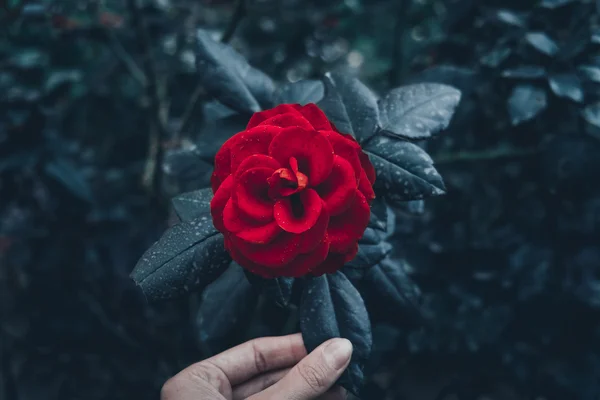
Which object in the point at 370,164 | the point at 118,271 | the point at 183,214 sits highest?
the point at 370,164

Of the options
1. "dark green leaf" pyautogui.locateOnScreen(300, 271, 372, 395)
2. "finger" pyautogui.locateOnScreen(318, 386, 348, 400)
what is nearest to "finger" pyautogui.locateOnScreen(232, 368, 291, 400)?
"finger" pyautogui.locateOnScreen(318, 386, 348, 400)

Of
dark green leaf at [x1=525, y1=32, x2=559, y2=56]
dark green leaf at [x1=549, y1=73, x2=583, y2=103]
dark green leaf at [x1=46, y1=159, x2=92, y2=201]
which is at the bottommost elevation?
dark green leaf at [x1=46, y1=159, x2=92, y2=201]

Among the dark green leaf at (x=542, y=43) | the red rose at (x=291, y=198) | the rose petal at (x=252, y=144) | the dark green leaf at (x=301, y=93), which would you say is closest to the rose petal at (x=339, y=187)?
the red rose at (x=291, y=198)

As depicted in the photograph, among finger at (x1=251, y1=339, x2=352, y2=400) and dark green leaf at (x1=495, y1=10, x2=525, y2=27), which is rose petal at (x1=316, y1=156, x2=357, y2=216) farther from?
dark green leaf at (x1=495, y1=10, x2=525, y2=27)

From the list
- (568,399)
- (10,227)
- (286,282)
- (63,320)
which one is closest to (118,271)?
(63,320)

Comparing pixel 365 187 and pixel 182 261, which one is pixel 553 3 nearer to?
pixel 365 187

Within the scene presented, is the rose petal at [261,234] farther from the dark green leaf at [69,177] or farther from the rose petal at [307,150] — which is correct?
the dark green leaf at [69,177]

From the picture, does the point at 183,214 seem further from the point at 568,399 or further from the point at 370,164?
the point at 568,399
